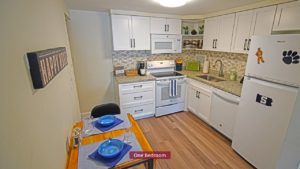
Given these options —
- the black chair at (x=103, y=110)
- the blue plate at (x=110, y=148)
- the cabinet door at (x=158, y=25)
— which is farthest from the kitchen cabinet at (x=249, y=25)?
the blue plate at (x=110, y=148)

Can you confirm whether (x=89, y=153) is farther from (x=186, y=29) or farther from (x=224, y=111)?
(x=186, y=29)

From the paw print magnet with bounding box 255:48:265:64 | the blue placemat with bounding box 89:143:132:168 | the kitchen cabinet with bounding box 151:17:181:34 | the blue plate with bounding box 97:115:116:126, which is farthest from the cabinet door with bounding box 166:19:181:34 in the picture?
the blue placemat with bounding box 89:143:132:168

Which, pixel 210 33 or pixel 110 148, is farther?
pixel 210 33

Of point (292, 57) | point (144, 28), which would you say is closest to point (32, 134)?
point (292, 57)

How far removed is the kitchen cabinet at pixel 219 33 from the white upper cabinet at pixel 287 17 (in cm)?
71

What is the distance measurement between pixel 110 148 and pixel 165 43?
267 cm

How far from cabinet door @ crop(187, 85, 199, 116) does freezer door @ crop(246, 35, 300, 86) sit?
53.4 inches

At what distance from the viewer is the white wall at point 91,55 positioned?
2.85 meters

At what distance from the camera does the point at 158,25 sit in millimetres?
3127

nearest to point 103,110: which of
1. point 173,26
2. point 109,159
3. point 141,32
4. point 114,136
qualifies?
point 114,136

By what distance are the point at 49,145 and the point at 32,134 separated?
0.26 metres

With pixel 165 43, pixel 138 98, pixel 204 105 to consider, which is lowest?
pixel 204 105

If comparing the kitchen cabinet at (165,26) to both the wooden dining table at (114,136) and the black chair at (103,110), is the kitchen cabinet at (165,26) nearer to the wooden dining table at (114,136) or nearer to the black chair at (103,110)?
the black chair at (103,110)

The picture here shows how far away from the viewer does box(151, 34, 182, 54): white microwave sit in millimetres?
3176
